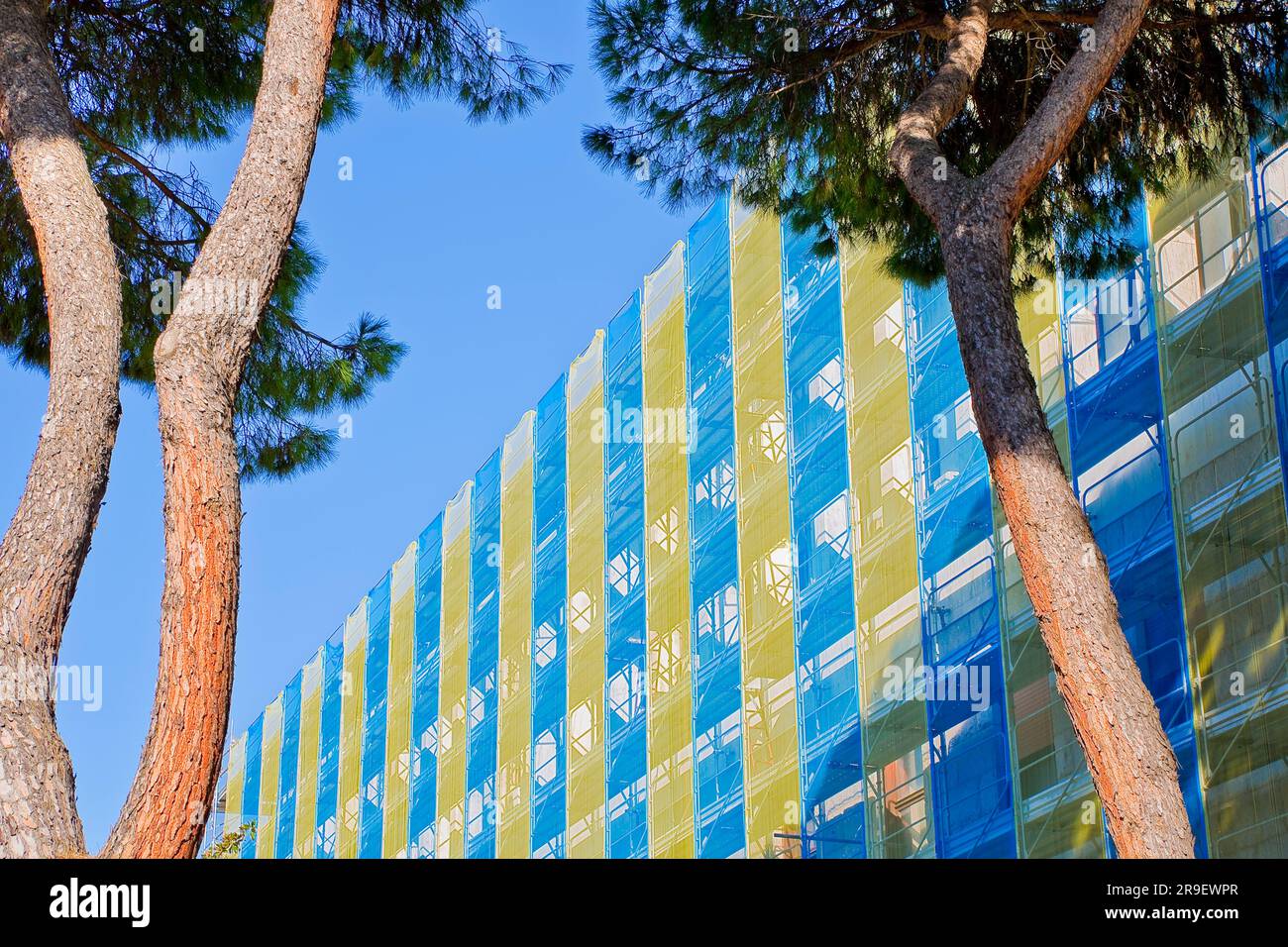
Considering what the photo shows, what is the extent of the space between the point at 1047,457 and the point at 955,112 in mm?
1700

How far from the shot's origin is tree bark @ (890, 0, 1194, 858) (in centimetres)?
329

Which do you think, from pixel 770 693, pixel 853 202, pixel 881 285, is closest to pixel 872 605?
pixel 770 693

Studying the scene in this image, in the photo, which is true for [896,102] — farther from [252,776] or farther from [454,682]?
[252,776]

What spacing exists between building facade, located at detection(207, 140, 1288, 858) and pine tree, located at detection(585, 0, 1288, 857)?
1438mm

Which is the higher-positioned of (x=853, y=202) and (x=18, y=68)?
(x=853, y=202)

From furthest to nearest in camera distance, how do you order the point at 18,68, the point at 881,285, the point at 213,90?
1. the point at 881,285
2. the point at 213,90
3. the point at 18,68

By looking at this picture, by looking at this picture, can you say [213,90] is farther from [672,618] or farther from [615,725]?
[615,725]

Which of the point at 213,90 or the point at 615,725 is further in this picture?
the point at 615,725

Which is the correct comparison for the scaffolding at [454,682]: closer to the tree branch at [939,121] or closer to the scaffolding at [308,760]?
the scaffolding at [308,760]

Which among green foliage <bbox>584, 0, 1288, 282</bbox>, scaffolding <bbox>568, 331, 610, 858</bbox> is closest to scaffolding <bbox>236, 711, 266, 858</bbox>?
scaffolding <bbox>568, 331, 610, 858</bbox>

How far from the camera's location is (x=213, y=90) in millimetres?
6102

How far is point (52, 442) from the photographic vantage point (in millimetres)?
3330

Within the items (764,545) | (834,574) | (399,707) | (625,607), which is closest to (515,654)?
(625,607)
